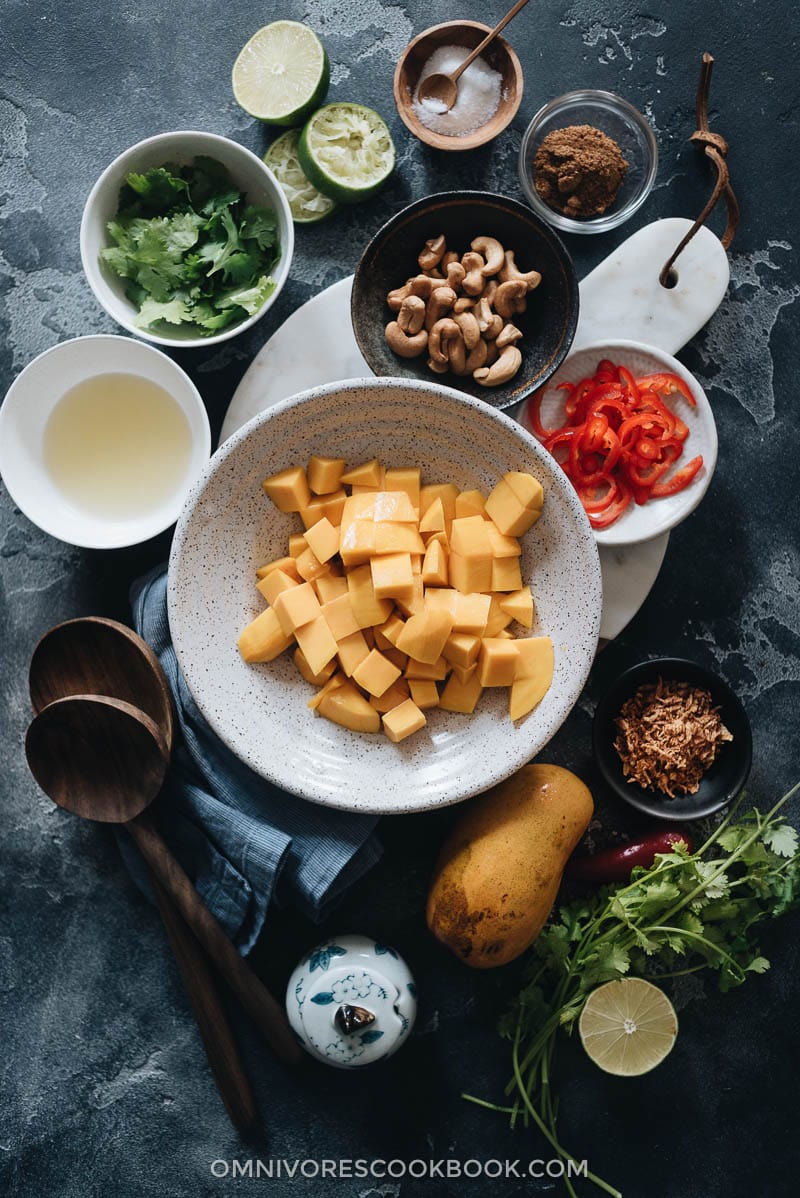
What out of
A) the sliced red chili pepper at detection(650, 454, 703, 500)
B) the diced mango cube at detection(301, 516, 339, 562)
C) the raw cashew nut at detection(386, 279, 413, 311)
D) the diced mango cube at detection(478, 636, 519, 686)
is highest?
the raw cashew nut at detection(386, 279, 413, 311)

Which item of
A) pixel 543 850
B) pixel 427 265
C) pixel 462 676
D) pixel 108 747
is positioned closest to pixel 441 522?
pixel 462 676

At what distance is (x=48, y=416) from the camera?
79.5 inches

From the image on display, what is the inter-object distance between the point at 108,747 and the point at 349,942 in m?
0.67

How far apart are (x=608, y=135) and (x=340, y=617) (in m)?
1.32

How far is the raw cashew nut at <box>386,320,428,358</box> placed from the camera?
1.96 meters

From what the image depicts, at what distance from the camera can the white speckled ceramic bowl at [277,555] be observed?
181 centimetres

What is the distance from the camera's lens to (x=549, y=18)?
219 centimetres

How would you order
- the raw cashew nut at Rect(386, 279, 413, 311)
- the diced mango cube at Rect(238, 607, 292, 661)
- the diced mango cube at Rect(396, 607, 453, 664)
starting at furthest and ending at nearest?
the raw cashew nut at Rect(386, 279, 413, 311) → the diced mango cube at Rect(238, 607, 292, 661) → the diced mango cube at Rect(396, 607, 453, 664)

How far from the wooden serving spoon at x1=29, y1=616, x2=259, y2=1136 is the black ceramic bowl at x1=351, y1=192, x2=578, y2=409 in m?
0.80

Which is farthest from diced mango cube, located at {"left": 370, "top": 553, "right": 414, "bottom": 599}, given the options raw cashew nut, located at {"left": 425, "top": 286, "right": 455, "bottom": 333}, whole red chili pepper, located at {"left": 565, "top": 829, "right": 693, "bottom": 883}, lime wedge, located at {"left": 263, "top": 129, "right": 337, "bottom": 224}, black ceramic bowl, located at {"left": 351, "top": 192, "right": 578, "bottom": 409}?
lime wedge, located at {"left": 263, "top": 129, "right": 337, "bottom": 224}

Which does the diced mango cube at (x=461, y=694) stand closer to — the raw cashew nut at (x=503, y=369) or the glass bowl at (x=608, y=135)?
the raw cashew nut at (x=503, y=369)

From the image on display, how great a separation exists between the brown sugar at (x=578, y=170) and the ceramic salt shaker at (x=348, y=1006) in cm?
174

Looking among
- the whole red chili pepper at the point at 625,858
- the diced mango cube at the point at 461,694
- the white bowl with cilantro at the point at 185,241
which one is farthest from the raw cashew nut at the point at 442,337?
the whole red chili pepper at the point at 625,858

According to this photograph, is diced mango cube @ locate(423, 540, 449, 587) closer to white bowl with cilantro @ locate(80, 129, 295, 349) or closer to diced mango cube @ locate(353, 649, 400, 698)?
diced mango cube @ locate(353, 649, 400, 698)
